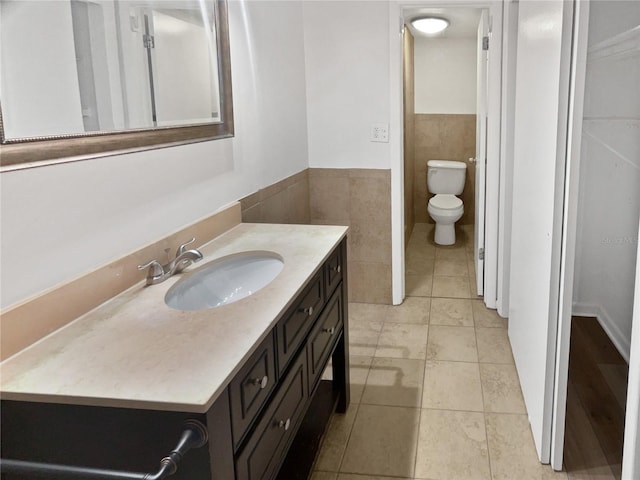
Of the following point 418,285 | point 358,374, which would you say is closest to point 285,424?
point 358,374

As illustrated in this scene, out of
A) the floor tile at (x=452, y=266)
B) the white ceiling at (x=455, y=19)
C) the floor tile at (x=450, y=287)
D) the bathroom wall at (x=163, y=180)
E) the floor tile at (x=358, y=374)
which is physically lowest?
the floor tile at (x=358, y=374)

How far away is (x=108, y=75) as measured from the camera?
154cm

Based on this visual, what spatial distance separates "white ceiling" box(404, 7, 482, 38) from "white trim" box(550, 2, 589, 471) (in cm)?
227

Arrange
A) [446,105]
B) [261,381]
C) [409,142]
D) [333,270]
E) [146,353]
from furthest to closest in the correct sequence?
[446,105] < [409,142] < [333,270] < [261,381] < [146,353]

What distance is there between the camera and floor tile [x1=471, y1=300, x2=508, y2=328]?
343cm

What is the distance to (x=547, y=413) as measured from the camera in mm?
2033

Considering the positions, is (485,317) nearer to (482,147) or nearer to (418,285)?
(418,285)

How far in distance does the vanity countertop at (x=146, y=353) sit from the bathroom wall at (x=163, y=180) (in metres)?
0.14

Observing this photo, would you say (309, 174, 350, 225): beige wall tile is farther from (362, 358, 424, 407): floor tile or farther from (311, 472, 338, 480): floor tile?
(311, 472, 338, 480): floor tile

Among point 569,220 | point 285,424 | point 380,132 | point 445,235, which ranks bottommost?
point 445,235

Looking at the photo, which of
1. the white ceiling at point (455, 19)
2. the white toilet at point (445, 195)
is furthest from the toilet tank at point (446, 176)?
the white ceiling at point (455, 19)

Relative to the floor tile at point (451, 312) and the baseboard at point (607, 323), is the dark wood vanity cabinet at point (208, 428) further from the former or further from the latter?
the floor tile at point (451, 312)

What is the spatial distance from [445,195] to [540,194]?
3.58m

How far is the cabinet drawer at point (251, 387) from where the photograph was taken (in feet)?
3.84
